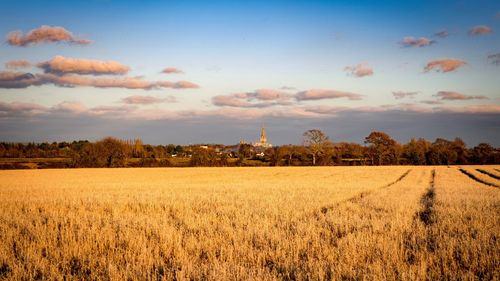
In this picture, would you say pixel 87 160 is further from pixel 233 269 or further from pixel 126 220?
pixel 233 269

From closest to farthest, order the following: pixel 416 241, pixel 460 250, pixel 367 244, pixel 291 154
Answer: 1. pixel 460 250
2. pixel 367 244
3. pixel 416 241
4. pixel 291 154

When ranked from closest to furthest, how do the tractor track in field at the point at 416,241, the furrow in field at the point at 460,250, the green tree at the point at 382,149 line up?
the furrow in field at the point at 460,250, the tractor track in field at the point at 416,241, the green tree at the point at 382,149

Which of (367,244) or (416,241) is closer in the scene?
(367,244)

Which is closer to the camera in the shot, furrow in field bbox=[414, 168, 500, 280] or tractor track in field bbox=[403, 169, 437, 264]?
furrow in field bbox=[414, 168, 500, 280]

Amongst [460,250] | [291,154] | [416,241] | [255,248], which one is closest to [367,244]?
[416,241]

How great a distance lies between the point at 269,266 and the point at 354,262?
1597 millimetres

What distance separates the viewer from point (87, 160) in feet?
250

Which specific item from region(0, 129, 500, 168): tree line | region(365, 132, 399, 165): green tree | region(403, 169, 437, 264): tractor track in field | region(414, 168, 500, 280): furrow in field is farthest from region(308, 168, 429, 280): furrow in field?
region(365, 132, 399, 165): green tree

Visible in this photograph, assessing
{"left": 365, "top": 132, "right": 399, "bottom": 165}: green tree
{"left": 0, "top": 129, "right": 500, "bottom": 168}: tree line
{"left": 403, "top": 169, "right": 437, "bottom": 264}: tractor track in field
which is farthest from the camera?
{"left": 365, "top": 132, "right": 399, "bottom": 165}: green tree

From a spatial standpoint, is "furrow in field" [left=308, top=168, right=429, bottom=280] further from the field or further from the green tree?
the green tree

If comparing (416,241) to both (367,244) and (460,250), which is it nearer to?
(460,250)

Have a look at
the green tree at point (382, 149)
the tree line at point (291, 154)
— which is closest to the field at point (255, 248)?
the tree line at point (291, 154)

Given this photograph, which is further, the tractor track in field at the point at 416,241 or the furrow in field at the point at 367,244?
the tractor track in field at the point at 416,241

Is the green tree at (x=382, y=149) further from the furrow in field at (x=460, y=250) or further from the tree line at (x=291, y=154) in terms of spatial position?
the furrow in field at (x=460, y=250)
